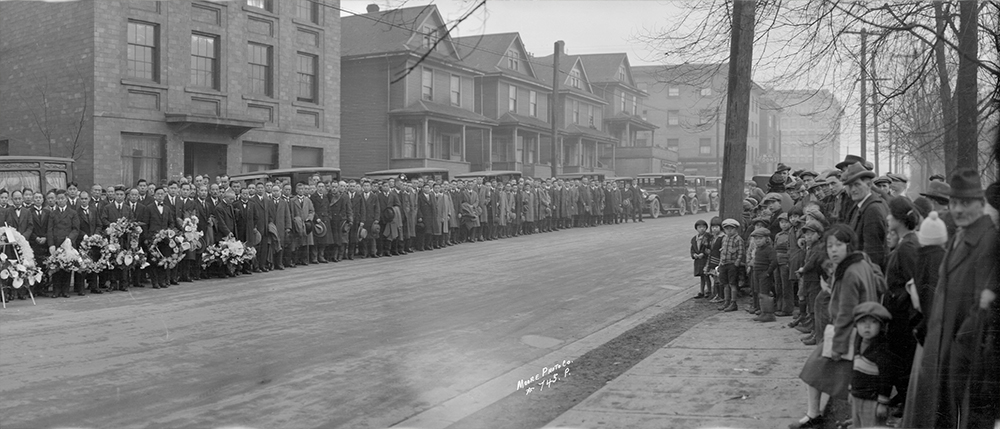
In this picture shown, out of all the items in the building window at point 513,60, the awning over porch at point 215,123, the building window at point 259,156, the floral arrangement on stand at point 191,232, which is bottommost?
the floral arrangement on stand at point 191,232

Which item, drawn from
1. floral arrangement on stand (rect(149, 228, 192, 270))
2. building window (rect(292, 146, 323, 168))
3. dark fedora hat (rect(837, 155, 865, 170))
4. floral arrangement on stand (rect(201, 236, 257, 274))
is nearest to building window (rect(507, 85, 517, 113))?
building window (rect(292, 146, 323, 168))

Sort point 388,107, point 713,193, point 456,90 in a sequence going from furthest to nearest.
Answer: point 713,193
point 456,90
point 388,107

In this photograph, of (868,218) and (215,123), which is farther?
(215,123)

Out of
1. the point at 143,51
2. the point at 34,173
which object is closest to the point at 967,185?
the point at 34,173

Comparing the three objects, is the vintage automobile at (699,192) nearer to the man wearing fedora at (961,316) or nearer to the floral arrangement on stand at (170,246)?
the floral arrangement on stand at (170,246)

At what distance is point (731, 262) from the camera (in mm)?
11227

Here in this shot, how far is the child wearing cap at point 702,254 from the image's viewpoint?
12469 mm

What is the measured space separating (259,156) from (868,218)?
24.5 metres


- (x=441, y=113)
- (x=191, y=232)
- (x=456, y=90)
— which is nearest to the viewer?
(x=191, y=232)

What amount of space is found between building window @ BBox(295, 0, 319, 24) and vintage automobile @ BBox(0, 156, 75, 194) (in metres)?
13.3

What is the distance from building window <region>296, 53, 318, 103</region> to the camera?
2966 centimetres

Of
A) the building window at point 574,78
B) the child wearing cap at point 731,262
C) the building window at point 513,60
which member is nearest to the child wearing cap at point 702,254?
the child wearing cap at point 731,262

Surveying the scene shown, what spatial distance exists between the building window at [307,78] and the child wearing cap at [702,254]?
67.3ft

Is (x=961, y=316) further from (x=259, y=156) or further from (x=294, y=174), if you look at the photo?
(x=259, y=156)
